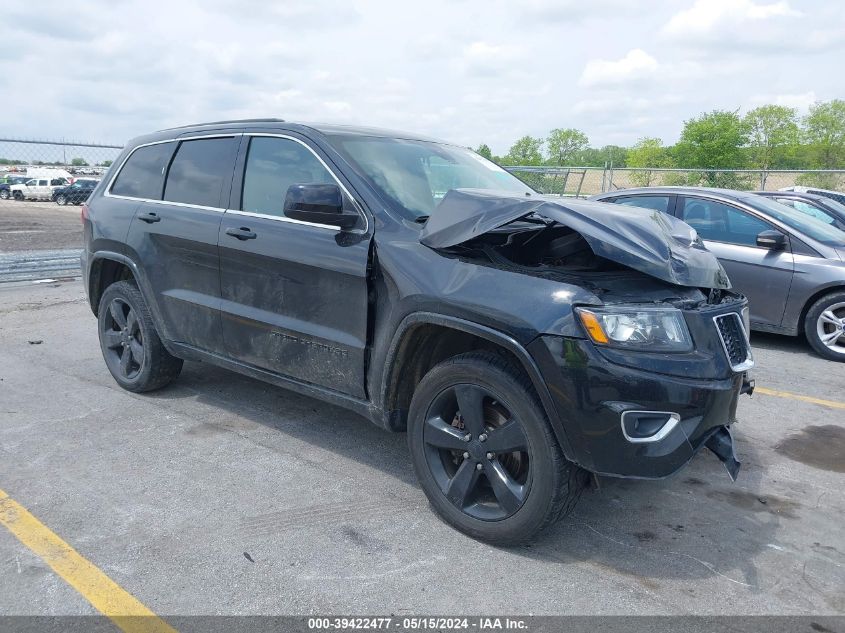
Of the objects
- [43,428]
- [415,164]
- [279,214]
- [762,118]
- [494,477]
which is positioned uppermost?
[762,118]

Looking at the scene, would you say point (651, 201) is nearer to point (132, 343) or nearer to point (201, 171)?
point (201, 171)

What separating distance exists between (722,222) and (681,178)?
14.4 meters

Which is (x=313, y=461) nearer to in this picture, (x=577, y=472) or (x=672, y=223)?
(x=577, y=472)

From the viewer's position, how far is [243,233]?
4242mm

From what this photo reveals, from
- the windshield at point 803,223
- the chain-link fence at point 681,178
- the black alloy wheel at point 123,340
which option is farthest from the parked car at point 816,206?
the black alloy wheel at point 123,340

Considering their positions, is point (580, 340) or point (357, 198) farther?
point (357, 198)

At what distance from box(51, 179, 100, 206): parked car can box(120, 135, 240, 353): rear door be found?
3491cm

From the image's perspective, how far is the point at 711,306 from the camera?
10.4ft

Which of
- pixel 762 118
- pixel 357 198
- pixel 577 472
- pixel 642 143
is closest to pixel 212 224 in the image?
pixel 357 198

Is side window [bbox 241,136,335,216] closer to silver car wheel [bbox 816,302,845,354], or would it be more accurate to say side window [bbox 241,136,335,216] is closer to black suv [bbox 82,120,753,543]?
black suv [bbox 82,120,753,543]

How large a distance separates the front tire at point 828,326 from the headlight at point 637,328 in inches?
188

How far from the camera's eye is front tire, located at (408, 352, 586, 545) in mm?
3027

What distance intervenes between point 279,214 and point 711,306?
7.76 ft

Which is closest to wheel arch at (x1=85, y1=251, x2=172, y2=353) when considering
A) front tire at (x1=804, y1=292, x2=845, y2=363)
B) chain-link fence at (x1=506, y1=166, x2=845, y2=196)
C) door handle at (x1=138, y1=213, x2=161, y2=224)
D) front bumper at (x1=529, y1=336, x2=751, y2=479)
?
door handle at (x1=138, y1=213, x2=161, y2=224)
